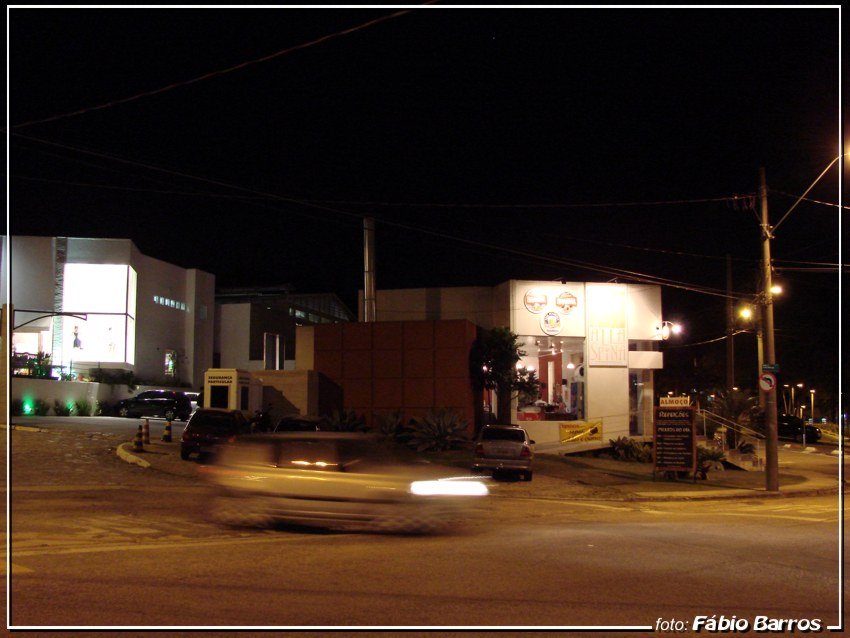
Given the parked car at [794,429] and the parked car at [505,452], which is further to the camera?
the parked car at [794,429]

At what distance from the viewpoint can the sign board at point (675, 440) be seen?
25.0m

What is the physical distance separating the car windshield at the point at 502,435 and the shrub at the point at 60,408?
90.2ft

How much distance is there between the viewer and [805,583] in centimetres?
832

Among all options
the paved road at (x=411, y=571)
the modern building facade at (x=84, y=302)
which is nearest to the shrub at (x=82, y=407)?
the modern building facade at (x=84, y=302)

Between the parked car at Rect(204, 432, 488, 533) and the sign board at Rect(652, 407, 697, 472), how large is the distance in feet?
49.7

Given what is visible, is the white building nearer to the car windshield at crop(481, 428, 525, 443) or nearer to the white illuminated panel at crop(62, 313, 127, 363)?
the car windshield at crop(481, 428, 525, 443)

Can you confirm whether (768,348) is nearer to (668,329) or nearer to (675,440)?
(675,440)

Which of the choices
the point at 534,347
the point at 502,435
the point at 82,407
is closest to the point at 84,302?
the point at 82,407

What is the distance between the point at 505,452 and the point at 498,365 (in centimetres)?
1218

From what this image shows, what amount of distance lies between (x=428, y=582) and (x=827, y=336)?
4844cm

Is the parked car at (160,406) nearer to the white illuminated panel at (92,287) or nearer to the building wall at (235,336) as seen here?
the white illuminated panel at (92,287)

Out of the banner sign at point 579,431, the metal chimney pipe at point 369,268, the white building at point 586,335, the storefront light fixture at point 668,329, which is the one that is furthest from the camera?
the metal chimney pipe at point 369,268

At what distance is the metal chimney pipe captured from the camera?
40125 mm

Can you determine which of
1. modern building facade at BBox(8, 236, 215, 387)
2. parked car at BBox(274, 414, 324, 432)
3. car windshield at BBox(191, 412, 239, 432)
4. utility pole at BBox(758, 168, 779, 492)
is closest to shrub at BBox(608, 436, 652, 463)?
utility pole at BBox(758, 168, 779, 492)
